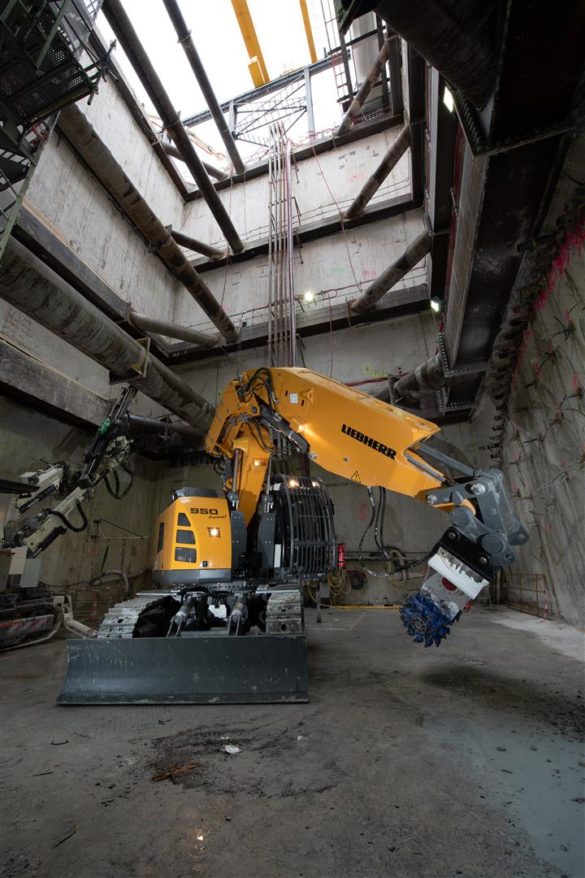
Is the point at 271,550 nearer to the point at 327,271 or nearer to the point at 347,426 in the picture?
the point at 347,426

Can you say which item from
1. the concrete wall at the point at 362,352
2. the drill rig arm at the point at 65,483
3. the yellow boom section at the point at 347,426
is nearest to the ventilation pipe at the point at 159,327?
the concrete wall at the point at 362,352

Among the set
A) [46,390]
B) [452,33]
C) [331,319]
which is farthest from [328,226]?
[452,33]

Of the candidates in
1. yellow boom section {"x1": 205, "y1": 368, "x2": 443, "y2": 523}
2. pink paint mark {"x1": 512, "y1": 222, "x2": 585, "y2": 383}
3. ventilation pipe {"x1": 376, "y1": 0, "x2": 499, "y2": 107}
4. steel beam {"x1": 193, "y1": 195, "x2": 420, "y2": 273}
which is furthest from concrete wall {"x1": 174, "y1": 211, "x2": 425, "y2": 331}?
ventilation pipe {"x1": 376, "y1": 0, "x2": 499, "y2": 107}

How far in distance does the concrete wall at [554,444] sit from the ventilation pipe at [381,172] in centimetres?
852

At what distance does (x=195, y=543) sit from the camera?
391 cm

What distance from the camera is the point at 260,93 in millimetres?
17781

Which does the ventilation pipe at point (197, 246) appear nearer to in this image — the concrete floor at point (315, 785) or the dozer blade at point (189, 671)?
the dozer blade at point (189, 671)

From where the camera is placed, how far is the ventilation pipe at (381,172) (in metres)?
10.6

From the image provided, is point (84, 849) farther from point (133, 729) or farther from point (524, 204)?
point (524, 204)

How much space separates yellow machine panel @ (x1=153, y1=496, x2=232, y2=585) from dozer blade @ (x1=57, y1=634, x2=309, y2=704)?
68cm

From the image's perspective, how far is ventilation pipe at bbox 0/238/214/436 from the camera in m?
5.58

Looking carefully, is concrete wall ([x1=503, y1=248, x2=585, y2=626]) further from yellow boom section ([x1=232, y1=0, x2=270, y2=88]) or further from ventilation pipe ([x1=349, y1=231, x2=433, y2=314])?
yellow boom section ([x1=232, y1=0, x2=270, y2=88])

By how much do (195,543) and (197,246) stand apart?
41.2 feet

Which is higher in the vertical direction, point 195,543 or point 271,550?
point 195,543
